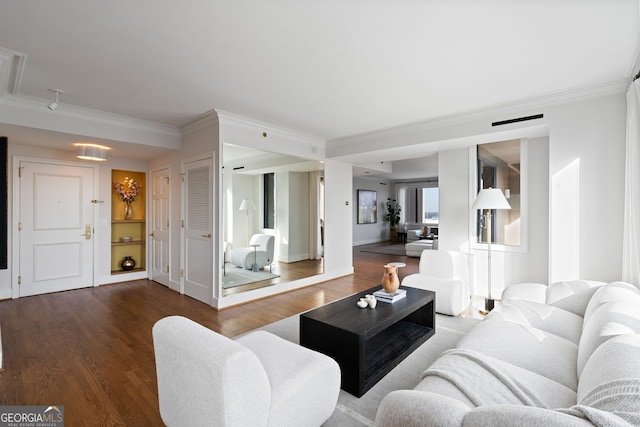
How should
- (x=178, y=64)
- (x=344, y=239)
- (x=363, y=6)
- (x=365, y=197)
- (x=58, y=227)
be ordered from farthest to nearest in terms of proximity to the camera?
(x=365, y=197), (x=344, y=239), (x=58, y=227), (x=178, y=64), (x=363, y=6)

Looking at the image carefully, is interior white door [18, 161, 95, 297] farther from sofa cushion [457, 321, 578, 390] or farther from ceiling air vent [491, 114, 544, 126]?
ceiling air vent [491, 114, 544, 126]

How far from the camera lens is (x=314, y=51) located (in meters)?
2.46

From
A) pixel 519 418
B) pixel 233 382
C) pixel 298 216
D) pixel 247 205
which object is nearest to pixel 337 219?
pixel 298 216

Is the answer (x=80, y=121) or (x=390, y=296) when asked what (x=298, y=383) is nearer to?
(x=390, y=296)

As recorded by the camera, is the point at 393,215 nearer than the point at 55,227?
No

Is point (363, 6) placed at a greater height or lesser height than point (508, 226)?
greater

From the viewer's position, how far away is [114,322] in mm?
3438

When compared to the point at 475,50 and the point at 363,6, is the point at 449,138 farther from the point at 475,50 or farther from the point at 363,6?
the point at 363,6

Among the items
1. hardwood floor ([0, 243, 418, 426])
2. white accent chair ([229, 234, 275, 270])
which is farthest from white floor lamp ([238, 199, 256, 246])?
hardwood floor ([0, 243, 418, 426])

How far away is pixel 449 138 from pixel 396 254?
17.0ft

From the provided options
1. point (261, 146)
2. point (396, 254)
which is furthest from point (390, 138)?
point (396, 254)

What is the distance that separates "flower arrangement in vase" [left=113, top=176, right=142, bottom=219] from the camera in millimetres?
5580

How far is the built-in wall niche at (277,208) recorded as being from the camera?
427 centimetres

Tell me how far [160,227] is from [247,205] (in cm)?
190
